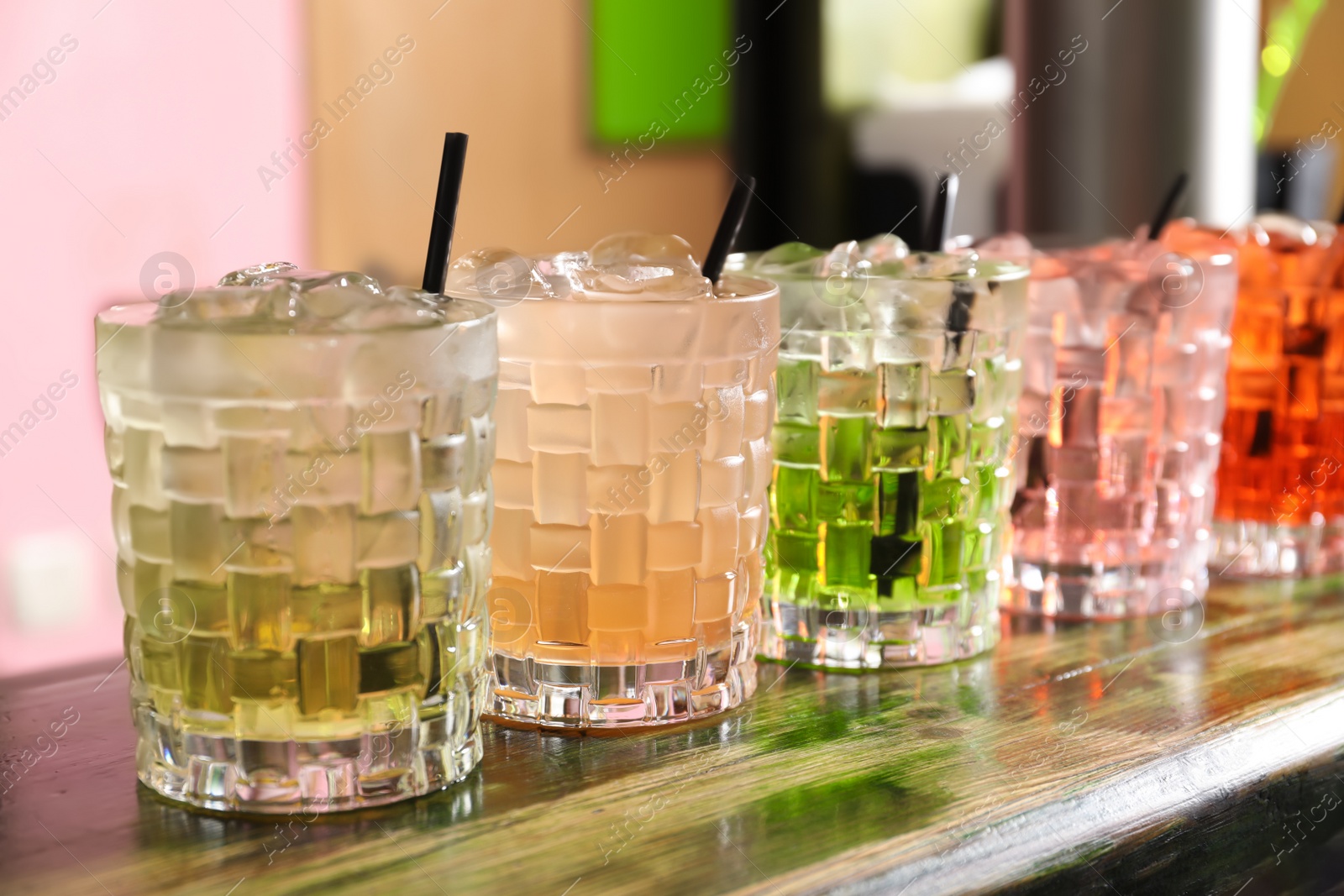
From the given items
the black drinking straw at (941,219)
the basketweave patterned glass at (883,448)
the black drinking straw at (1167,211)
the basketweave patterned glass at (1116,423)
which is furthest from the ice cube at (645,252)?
the black drinking straw at (1167,211)

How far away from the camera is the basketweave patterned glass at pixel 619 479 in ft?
2.66

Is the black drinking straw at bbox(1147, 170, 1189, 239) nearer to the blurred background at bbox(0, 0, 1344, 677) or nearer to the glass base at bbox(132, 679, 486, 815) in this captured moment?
the blurred background at bbox(0, 0, 1344, 677)

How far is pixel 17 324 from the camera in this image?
2.81m

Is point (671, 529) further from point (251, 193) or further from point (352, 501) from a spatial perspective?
point (251, 193)

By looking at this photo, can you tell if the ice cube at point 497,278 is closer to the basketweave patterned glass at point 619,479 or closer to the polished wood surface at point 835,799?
the basketweave patterned glass at point 619,479

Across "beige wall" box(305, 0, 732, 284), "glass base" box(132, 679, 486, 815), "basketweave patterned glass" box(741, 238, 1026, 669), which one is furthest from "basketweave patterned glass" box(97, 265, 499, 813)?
"beige wall" box(305, 0, 732, 284)

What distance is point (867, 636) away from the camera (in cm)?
97

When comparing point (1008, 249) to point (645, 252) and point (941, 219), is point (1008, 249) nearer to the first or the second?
Answer: point (941, 219)

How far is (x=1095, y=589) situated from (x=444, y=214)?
604 millimetres

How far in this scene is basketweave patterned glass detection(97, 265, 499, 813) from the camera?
0.68m

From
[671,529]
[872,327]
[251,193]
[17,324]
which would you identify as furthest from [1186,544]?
[251,193]

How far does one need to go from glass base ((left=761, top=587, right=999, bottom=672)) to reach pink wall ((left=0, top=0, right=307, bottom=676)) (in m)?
2.09

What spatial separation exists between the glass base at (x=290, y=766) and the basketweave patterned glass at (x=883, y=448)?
31cm

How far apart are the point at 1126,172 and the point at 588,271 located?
3.54 ft
